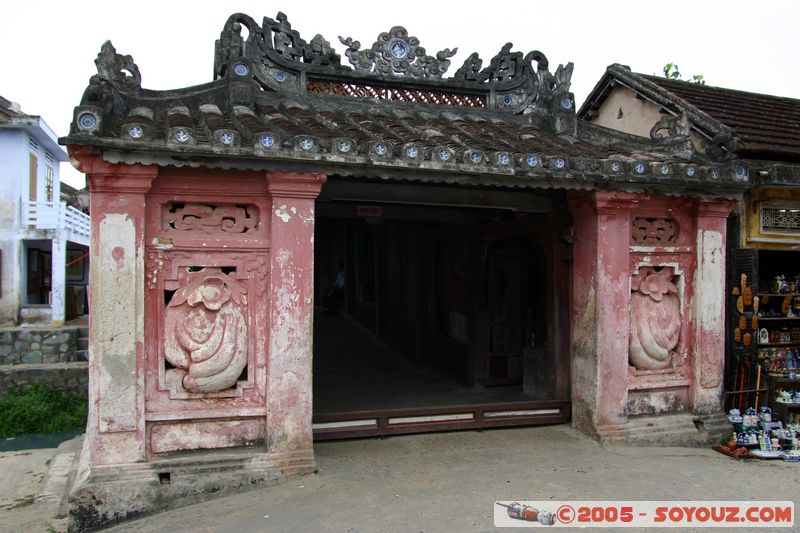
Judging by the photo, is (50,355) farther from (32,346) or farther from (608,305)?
(608,305)

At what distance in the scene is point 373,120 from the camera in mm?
7188

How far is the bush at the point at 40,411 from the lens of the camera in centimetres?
1364

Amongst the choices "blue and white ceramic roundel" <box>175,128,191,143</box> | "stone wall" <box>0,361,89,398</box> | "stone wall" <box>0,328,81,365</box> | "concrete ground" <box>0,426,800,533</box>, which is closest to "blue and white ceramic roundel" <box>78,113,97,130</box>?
"blue and white ceramic roundel" <box>175,128,191,143</box>

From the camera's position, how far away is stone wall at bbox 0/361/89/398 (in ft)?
48.7

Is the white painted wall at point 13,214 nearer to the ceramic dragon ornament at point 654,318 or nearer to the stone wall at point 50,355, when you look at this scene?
the stone wall at point 50,355

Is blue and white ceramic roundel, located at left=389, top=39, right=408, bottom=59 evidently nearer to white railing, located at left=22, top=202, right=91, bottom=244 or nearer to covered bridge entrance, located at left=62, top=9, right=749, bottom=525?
covered bridge entrance, located at left=62, top=9, right=749, bottom=525

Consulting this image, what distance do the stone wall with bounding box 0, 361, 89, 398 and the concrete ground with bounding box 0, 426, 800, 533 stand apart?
837cm

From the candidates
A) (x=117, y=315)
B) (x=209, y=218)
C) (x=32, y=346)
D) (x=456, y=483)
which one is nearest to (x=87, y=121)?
(x=209, y=218)

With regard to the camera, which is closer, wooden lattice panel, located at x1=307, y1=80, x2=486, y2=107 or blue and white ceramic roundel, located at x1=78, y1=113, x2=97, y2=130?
blue and white ceramic roundel, located at x1=78, y1=113, x2=97, y2=130

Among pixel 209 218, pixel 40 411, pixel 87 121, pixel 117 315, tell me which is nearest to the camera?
pixel 87 121

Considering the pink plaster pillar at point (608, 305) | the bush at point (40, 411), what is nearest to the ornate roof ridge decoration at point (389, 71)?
the pink plaster pillar at point (608, 305)

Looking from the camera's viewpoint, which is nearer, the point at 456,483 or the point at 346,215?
the point at 456,483

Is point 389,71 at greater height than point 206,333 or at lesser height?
greater

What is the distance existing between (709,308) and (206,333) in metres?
5.59
